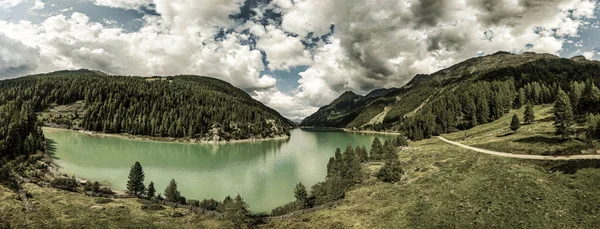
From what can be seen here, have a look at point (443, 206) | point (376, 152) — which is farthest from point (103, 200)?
point (376, 152)

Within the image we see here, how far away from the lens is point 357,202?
194 ft

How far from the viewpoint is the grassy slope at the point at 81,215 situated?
4316 cm

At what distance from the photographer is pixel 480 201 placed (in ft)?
158

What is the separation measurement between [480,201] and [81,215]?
6813cm

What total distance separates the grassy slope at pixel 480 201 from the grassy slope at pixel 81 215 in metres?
16.4

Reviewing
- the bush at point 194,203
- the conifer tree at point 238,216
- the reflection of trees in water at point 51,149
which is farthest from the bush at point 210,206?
the reflection of trees in water at point 51,149

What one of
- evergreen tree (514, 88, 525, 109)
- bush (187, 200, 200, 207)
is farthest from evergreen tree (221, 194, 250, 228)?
evergreen tree (514, 88, 525, 109)

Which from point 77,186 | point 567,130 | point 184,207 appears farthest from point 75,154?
point 567,130

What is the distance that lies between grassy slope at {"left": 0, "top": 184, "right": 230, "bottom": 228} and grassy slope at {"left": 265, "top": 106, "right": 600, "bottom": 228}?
53.8 ft

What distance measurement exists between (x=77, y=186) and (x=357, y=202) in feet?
211

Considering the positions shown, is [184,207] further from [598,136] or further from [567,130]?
[598,136]

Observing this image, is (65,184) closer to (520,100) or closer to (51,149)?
(51,149)

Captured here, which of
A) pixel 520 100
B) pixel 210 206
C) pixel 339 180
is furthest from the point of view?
pixel 520 100

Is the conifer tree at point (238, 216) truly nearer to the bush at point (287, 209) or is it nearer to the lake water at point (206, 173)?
the bush at point (287, 209)
